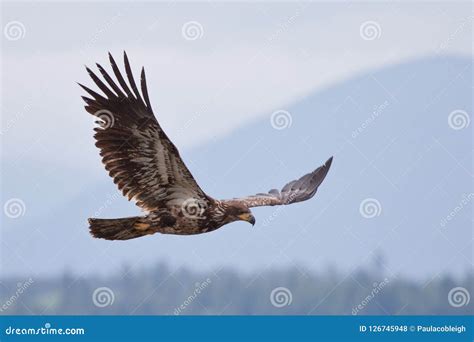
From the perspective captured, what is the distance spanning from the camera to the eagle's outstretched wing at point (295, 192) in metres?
10.6

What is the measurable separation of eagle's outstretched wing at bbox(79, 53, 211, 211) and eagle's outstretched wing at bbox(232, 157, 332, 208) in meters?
1.36

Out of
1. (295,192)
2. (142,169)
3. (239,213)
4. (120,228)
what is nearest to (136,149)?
(142,169)

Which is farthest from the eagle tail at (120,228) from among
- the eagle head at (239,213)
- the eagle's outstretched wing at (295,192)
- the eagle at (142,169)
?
the eagle's outstretched wing at (295,192)

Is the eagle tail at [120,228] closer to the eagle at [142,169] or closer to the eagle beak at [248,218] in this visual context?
the eagle at [142,169]

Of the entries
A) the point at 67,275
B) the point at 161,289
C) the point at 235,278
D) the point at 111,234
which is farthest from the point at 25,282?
the point at 235,278

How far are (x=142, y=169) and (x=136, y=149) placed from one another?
8.7 inches

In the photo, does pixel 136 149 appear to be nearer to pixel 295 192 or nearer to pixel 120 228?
pixel 120 228

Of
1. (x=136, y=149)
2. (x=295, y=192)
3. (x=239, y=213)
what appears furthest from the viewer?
(x=295, y=192)

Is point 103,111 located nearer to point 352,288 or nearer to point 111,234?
point 111,234

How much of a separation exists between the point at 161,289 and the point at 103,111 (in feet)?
94.9

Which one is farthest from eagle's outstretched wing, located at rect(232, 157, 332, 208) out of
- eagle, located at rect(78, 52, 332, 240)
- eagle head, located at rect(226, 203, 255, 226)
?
eagle, located at rect(78, 52, 332, 240)

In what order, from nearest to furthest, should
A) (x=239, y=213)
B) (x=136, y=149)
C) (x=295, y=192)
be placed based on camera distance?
1. (x=136, y=149)
2. (x=239, y=213)
3. (x=295, y=192)

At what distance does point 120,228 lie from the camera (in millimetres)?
9094

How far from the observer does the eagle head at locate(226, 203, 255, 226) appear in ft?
31.2
